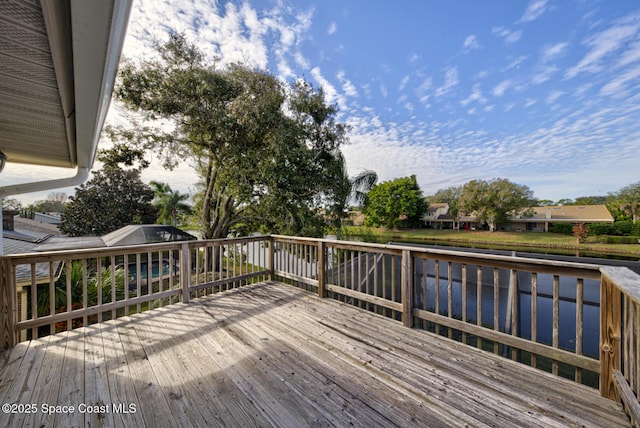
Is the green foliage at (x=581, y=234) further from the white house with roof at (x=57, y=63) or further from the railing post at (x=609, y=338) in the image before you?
the white house with roof at (x=57, y=63)

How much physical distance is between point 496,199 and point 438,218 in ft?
41.3

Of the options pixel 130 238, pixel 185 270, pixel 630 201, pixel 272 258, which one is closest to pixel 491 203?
pixel 630 201

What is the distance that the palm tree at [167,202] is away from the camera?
22.5 meters

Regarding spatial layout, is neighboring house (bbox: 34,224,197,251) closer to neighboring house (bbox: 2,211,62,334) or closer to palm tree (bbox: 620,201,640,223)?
neighboring house (bbox: 2,211,62,334)

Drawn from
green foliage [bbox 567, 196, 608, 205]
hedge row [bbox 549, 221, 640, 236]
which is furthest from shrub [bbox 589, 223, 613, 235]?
green foliage [bbox 567, 196, 608, 205]

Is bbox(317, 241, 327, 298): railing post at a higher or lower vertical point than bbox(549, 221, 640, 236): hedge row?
higher

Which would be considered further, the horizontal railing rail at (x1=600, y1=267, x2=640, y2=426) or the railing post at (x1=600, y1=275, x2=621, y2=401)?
the railing post at (x1=600, y1=275, x2=621, y2=401)

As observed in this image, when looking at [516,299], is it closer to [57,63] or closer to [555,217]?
[57,63]

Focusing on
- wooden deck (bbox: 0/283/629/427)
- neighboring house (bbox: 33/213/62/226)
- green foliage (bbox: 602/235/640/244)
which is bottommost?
green foliage (bbox: 602/235/640/244)

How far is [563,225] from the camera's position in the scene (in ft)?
81.1

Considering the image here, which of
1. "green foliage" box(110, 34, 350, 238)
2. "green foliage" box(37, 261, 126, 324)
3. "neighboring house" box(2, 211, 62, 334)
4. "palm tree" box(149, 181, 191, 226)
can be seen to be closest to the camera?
"neighboring house" box(2, 211, 62, 334)

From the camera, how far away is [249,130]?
6.07 m

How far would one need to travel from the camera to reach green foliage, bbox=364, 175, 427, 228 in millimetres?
29797

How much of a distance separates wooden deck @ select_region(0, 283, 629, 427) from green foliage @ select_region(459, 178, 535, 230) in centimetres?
2628
